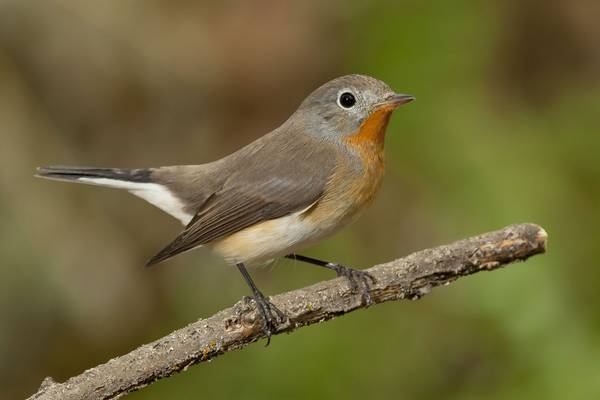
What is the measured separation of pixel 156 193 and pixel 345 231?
1.50 m

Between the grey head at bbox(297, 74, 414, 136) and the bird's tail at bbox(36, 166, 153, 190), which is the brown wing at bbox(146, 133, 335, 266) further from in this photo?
the bird's tail at bbox(36, 166, 153, 190)

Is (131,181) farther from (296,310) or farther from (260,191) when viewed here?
(296,310)

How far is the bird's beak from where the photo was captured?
4.64 m

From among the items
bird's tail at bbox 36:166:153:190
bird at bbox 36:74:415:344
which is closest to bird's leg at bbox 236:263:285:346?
bird at bbox 36:74:415:344

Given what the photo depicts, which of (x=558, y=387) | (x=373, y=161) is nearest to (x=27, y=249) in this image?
(x=373, y=161)

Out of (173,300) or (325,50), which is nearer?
(173,300)

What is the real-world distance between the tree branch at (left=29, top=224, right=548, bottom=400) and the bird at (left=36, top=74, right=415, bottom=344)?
0.30 metres

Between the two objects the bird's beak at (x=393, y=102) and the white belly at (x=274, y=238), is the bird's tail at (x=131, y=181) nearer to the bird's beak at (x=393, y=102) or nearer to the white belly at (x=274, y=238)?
the white belly at (x=274, y=238)

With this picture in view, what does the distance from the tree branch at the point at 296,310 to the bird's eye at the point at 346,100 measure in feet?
3.76

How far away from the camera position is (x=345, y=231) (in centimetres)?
617

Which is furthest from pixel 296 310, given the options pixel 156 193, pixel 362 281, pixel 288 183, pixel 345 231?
pixel 345 231

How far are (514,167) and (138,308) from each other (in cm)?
281

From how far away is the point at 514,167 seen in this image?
19.1 ft

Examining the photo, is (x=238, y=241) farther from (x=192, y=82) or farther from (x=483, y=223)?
(x=192, y=82)
